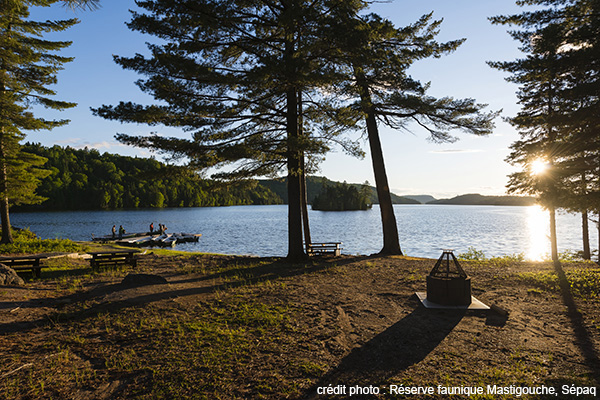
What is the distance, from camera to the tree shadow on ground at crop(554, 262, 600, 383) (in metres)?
4.51

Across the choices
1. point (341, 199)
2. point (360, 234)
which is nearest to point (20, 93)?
point (360, 234)

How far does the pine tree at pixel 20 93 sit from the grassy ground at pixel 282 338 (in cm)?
1104

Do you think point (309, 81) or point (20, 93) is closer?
point (309, 81)

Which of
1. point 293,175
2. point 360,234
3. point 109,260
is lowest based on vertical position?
point 360,234

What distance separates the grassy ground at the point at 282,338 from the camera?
13.3 feet

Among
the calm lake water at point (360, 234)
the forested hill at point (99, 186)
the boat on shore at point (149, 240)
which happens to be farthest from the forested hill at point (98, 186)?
the boat on shore at point (149, 240)

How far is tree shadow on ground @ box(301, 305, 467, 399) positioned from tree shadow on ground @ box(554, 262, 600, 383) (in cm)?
180

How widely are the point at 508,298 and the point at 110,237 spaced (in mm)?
36753

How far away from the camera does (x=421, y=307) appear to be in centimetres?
707

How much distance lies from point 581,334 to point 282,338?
5151mm

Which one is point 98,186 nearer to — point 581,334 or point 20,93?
point 20,93

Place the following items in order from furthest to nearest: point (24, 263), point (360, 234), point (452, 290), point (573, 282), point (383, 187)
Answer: point (360, 234) < point (383, 187) < point (24, 263) < point (573, 282) < point (452, 290)

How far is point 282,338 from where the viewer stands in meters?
5.37

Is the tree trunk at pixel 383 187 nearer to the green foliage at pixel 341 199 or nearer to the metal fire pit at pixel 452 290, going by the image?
the metal fire pit at pixel 452 290
